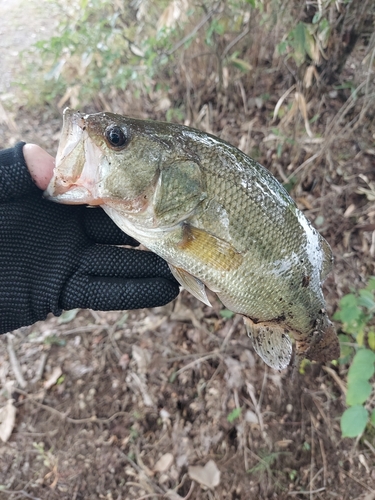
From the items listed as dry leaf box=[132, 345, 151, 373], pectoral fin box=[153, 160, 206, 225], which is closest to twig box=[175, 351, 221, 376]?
dry leaf box=[132, 345, 151, 373]

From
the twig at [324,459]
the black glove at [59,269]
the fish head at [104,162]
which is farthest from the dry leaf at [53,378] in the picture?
the twig at [324,459]

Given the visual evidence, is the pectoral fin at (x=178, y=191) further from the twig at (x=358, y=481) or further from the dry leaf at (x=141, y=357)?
the twig at (x=358, y=481)

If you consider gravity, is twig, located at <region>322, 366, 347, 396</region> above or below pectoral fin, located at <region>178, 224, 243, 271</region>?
below

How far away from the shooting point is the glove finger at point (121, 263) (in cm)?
194

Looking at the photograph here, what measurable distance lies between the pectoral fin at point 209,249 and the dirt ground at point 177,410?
1.43 meters

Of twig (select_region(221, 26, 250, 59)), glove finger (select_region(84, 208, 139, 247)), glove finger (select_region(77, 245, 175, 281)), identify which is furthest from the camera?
twig (select_region(221, 26, 250, 59))

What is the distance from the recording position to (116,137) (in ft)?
5.21

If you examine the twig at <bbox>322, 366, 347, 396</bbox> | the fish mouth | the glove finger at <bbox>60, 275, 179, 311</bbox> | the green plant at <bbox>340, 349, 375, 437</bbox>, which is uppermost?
the fish mouth

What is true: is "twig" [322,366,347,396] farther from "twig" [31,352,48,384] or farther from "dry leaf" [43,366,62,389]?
"twig" [31,352,48,384]

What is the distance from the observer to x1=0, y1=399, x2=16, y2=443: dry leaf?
2.67 m

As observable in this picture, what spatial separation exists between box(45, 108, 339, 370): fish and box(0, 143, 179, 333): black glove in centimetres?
27

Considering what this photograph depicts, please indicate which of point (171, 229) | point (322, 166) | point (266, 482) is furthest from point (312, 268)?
point (322, 166)

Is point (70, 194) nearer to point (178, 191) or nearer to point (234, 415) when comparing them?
point (178, 191)

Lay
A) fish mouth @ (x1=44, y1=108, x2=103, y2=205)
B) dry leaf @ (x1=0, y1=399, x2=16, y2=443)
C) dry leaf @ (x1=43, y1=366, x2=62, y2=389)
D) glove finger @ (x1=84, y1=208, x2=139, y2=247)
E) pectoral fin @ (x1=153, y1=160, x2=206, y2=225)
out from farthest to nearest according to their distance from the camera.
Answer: dry leaf @ (x1=43, y1=366, x2=62, y2=389), dry leaf @ (x1=0, y1=399, x2=16, y2=443), glove finger @ (x1=84, y1=208, x2=139, y2=247), pectoral fin @ (x1=153, y1=160, x2=206, y2=225), fish mouth @ (x1=44, y1=108, x2=103, y2=205)
